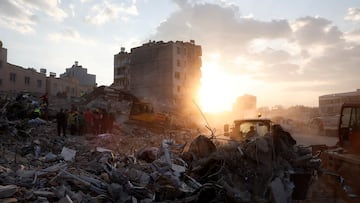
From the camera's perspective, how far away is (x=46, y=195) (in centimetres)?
667

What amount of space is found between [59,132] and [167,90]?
1554 inches

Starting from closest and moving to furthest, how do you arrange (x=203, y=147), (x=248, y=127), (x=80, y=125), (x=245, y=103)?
(x=203, y=147) → (x=248, y=127) → (x=80, y=125) → (x=245, y=103)

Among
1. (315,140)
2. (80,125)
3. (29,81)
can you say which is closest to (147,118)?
(80,125)

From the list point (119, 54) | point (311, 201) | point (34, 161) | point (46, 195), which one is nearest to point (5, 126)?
point (34, 161)

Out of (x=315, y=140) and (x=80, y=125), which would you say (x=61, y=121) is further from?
(x=315, y=140)

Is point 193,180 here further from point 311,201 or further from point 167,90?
point 167,90

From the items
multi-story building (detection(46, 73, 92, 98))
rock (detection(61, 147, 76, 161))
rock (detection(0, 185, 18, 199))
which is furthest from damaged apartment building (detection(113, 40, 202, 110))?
rock (detection(0, 185, 18, 199))

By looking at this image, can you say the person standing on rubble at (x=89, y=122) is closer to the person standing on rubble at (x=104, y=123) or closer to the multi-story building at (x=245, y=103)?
the person standing on rubble at (x=104, y=123)

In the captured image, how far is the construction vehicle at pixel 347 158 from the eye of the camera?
8508 millimetres

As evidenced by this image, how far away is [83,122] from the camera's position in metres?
20.0

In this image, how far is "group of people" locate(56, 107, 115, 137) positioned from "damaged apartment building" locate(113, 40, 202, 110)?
33628 mm

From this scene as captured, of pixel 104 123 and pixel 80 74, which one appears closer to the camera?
pixel 104 123

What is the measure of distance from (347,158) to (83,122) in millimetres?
15205

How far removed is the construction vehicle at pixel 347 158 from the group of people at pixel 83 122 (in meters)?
13.6
